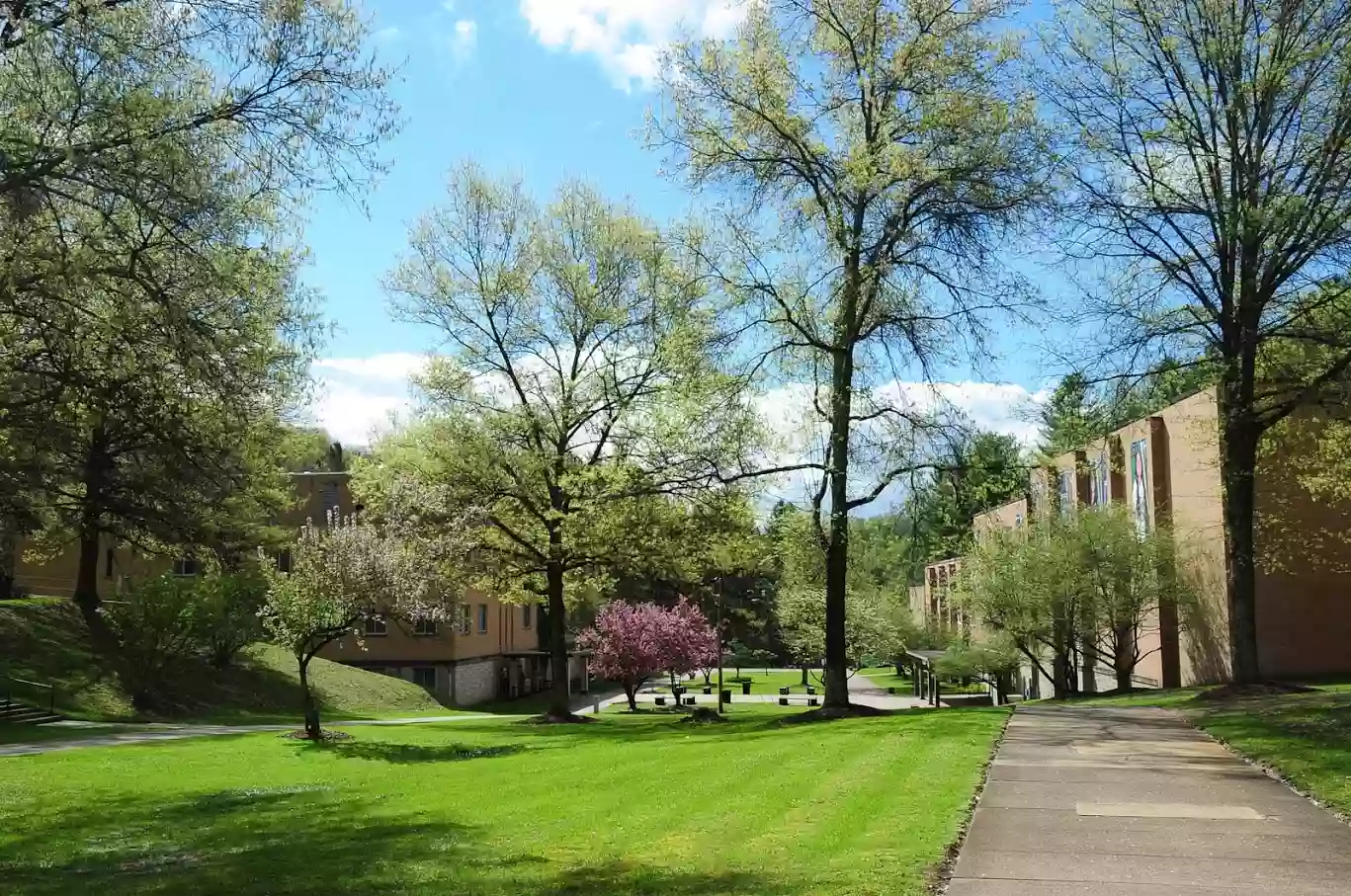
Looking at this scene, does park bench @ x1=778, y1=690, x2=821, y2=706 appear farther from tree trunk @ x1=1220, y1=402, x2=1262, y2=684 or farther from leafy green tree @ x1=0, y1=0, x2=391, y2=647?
leafy green tree @ x1=0, y1=0, x2=391, y2=647

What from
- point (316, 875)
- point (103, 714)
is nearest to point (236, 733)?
point (103, 714)

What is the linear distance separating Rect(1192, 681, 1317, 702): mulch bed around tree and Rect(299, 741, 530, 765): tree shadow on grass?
1240 cm

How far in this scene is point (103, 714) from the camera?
29750mm

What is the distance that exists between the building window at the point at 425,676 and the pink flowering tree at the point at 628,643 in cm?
645

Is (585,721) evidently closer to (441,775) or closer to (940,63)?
(441,775)

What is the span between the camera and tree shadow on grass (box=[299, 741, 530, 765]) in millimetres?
19312

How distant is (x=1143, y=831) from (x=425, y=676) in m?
41.7

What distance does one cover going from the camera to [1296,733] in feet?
43.3

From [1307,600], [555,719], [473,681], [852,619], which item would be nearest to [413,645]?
[473,681]

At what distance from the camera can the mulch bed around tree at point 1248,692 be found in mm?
19336

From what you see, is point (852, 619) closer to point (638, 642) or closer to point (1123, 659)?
point (638, 642)

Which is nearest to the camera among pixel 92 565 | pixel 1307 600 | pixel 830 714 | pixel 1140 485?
pixel 830 714

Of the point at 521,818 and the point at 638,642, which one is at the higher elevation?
the point at 521,818

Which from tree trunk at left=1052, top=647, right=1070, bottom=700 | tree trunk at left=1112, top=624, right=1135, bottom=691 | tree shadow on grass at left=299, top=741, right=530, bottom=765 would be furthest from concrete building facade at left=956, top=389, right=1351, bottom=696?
tree shadow on grass at left=299, top=741, right=530, bottom=765
